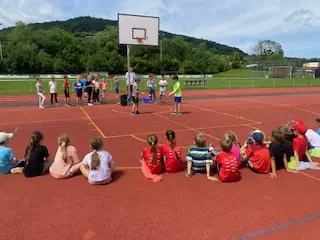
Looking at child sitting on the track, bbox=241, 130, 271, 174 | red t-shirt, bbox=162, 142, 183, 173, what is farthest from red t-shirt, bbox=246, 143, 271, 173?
red t-shirt, bbox=162, 142, 183, 173

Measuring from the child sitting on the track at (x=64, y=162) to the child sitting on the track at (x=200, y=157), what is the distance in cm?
220

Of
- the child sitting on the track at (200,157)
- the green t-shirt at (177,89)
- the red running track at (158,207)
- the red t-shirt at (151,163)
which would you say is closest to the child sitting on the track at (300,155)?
the red running track at (158,207)

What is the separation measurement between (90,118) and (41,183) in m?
7.44

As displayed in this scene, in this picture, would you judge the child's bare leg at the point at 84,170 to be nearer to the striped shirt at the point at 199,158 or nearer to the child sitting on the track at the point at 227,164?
the striped shirt at the point at 199,158

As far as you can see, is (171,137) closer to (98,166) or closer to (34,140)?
(98,166)

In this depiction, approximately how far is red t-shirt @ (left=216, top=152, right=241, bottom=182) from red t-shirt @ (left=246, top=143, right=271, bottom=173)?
0.65 metres

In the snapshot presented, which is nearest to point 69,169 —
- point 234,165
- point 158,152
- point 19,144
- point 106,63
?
point 158,152

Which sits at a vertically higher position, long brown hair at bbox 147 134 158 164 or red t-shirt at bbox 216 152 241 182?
long brown hair at bbox 147 134 158 164

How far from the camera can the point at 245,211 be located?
164 inches

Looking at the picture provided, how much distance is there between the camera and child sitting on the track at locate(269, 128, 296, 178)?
18.4 ft

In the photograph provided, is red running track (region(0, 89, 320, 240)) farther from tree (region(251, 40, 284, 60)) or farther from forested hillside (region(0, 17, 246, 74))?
tree (region(251, 40, 284, 60))

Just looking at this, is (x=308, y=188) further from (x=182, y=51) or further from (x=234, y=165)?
(x=182, y=51)

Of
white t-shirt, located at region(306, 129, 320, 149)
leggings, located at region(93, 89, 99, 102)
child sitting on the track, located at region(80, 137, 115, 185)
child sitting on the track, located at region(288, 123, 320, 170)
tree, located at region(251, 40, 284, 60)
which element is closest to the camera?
child sitting on the track, located at region(80, 137, 115, 185)

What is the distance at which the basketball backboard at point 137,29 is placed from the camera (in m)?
16.7
